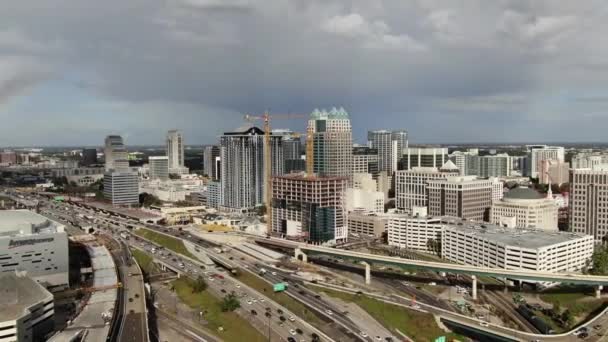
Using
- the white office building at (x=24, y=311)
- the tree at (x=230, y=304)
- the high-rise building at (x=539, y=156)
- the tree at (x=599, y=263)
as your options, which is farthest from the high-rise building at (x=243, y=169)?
the high-rise building at (x=539, y=156)

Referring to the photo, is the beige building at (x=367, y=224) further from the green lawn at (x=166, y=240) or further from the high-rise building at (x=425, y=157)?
the high-rise building at (x=425, y=157)

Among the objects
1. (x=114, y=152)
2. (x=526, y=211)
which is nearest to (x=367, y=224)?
(x=526, y=211)

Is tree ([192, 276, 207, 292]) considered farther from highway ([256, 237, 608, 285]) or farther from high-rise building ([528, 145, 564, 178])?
high-rise building ([528, 145, 564, 178])

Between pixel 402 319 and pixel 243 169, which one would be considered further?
pixel 243 169

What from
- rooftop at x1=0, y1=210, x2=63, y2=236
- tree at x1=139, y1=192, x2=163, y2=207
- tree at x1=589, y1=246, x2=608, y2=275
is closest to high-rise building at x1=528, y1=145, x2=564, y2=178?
tree at x1=589, y1=246, x2=608, y2=275

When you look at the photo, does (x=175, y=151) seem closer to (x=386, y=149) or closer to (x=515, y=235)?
(x=386, y=149)

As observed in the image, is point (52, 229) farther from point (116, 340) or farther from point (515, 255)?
point (515, 255)

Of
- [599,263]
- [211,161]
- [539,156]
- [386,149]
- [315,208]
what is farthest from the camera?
[211,161]
